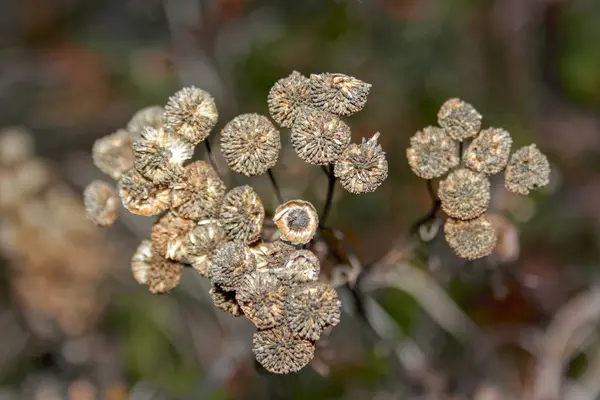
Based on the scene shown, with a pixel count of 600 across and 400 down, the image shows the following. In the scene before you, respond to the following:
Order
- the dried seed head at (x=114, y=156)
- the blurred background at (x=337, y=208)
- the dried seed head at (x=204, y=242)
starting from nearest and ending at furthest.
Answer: the dried seed head at (x=204, y=242), the dried seed head at (x=114, y=156), the blurred background at (x=337, y=208)

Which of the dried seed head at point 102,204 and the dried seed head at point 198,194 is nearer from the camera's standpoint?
the dried seed head at point 198,194

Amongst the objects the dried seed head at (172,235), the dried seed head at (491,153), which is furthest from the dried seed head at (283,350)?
the dried seed head at (491,153)

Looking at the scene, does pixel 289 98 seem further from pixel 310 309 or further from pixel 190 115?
pixel 310 309

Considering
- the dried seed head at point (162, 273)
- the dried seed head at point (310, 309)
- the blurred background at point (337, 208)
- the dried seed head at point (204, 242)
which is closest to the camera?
the dried seed head at point (310, 309)

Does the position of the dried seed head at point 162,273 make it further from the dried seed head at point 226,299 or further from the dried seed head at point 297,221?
the dried seed head at point 297,221

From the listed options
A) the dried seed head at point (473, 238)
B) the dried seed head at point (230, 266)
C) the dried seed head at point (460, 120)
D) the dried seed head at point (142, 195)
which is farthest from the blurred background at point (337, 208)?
the dried seed head at point (142, 195)

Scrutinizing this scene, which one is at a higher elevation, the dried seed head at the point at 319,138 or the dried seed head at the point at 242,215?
the dried seed head at the point at 319,138

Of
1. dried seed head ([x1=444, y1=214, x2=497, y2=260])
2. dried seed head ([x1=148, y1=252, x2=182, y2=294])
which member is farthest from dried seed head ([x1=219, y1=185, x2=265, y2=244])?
dried seed head ([x1=444, y1=214, x2=497, y2=260])
